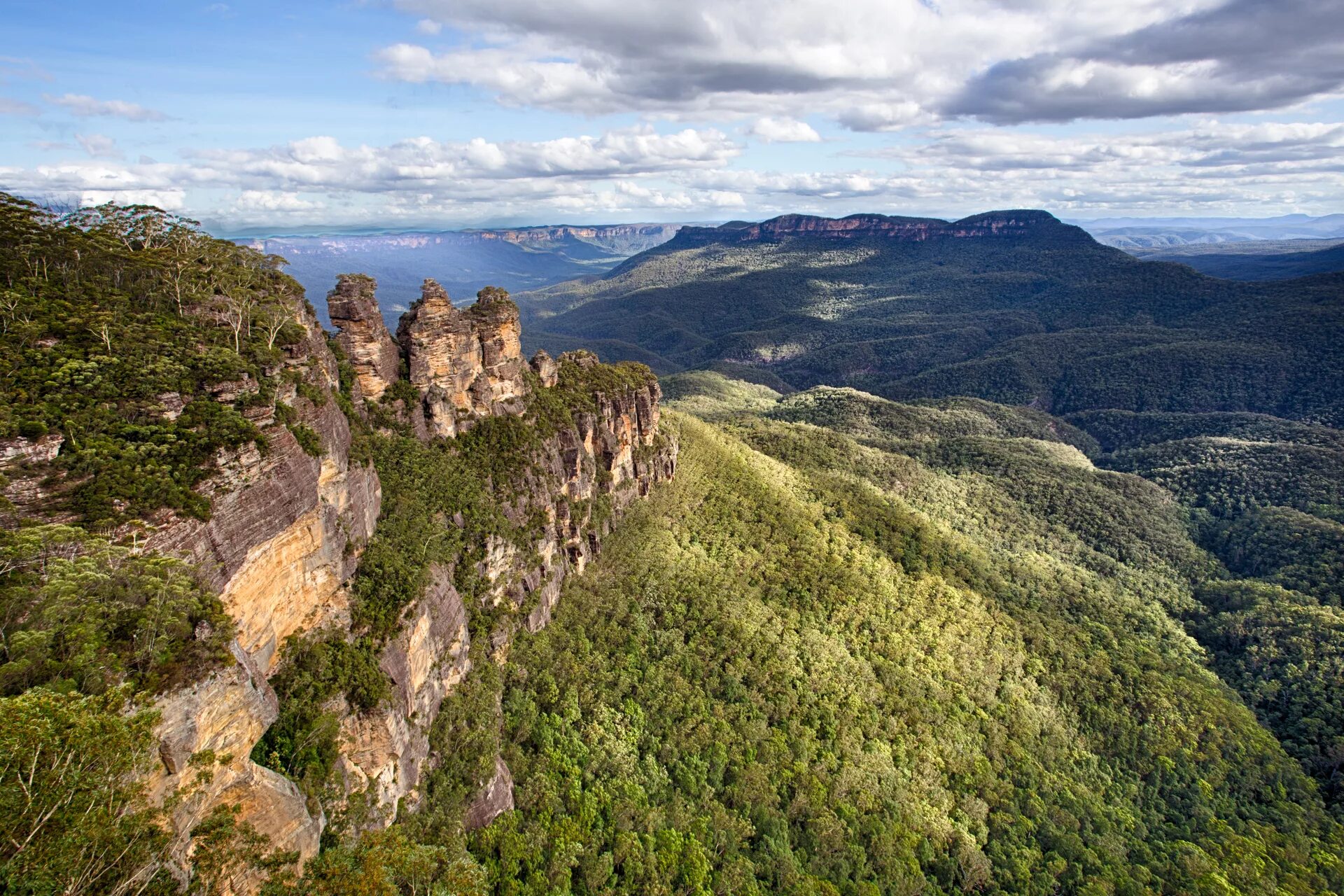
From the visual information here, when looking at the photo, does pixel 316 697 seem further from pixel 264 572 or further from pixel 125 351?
pixel 125 351

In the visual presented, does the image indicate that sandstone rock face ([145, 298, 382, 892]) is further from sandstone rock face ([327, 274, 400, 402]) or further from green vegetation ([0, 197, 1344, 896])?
sandstone rock face ([327, 274, 400, 402])

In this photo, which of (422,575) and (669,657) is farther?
(669,657)

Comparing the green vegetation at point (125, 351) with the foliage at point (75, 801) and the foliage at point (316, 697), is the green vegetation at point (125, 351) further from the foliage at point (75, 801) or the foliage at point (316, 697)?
the foliage at point (316, 697)

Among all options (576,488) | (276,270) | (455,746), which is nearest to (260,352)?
(276,270)

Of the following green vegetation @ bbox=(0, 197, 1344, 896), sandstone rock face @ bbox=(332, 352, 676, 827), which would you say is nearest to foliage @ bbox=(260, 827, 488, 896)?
green vegetation @ bbox=(0, 197, 1344, 896)

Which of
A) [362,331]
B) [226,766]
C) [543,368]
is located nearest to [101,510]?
[226,766]

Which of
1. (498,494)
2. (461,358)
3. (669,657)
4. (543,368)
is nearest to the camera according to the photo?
(498,494)

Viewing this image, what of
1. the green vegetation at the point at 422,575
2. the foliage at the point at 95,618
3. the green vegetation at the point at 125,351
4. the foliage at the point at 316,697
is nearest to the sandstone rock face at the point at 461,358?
the green vegetation at the point at 422,575
